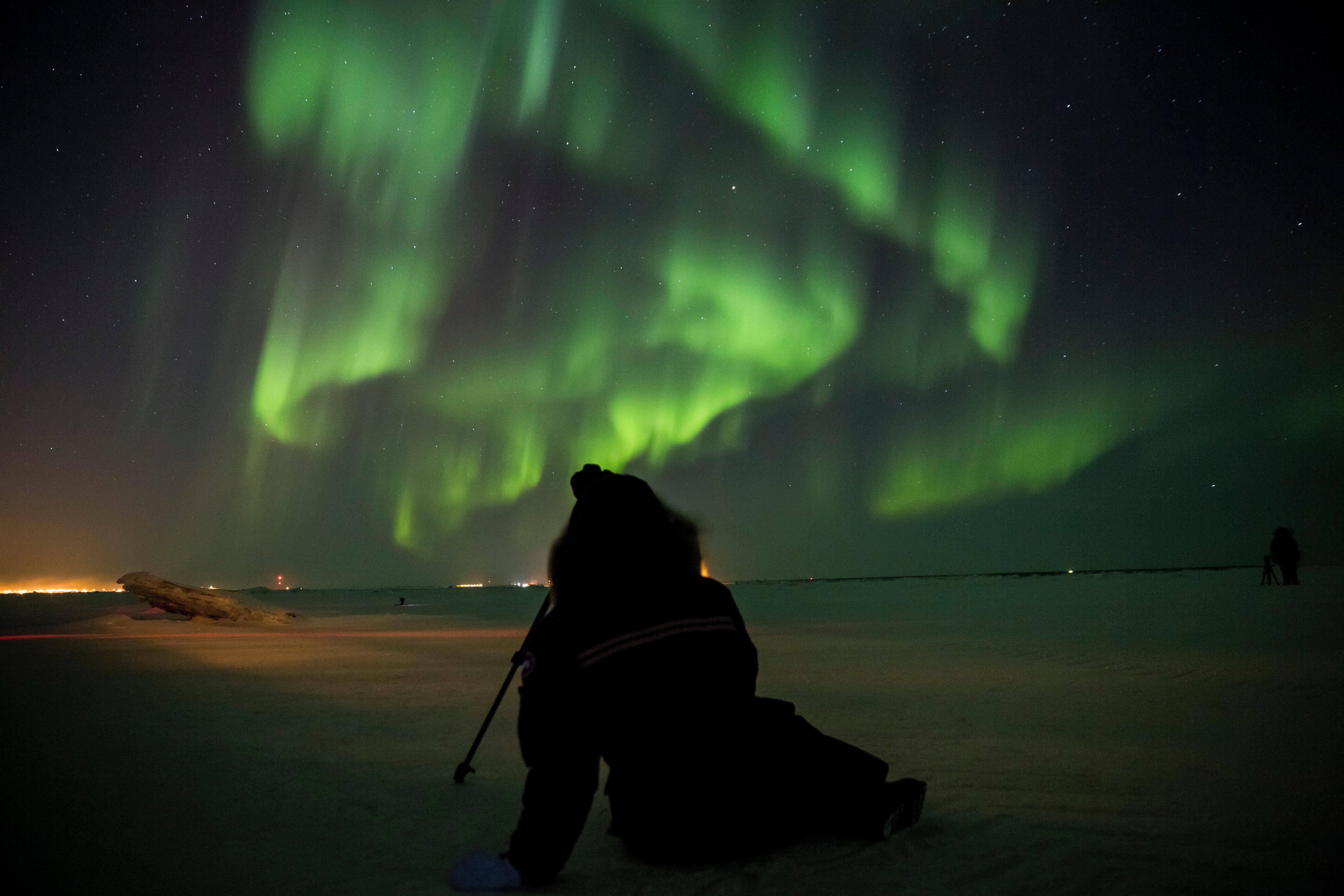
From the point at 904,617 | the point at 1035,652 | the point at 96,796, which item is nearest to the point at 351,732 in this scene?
the point at 96,796

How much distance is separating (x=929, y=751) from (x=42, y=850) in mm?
5387

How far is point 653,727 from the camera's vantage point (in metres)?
3.30

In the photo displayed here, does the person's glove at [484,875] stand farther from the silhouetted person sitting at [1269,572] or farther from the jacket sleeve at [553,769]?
the silhouetted person sitting at [1269,572]

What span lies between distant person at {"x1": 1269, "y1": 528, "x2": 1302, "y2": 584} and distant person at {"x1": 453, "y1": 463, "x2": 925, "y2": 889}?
111 feet

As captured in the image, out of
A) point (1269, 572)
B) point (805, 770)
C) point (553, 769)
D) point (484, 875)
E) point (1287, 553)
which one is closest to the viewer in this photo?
point (553, 769)

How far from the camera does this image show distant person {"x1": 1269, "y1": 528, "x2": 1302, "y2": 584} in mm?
28969

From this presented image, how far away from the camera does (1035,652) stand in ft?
38.3

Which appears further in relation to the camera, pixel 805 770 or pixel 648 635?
pixel 805 770

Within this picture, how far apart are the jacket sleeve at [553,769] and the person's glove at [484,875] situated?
0.04 m

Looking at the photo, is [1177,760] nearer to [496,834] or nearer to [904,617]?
[496,834]

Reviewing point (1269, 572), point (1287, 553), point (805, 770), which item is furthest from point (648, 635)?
point (1269, 572)

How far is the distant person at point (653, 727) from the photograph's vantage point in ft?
10.3

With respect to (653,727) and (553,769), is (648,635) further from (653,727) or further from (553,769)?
(553,769)

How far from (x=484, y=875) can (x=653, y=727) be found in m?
0.94
